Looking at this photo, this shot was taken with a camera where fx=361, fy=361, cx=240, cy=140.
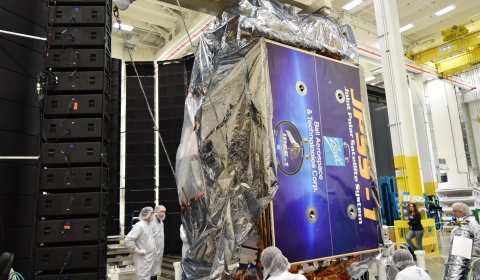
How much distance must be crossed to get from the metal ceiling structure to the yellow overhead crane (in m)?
0.47

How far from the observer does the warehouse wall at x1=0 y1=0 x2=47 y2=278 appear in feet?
12.3

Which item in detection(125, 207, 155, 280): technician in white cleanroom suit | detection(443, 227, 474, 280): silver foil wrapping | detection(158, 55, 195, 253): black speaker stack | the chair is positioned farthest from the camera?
detection(158, 55, 195, 253): black speaker stack

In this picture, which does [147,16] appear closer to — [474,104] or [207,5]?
[207,5]

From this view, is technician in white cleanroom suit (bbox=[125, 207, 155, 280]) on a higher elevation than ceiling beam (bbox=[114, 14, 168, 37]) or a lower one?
lower

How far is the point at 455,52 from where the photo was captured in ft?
45.2

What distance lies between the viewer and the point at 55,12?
3758 mm

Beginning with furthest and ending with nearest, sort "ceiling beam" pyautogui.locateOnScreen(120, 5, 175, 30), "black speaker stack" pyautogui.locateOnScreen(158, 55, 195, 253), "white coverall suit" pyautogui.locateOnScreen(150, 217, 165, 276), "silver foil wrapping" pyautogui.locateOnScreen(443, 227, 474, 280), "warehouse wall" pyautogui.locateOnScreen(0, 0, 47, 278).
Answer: "ceiling beam" pyautogui.locateOnScreen(120, 5, 175, 30)
"black speaker stack" pyautogui.locateOnScreen(158, 55, 195, 253)
"white coverall suit" pyautogui.locateOnScreen(150, 217, 165, 276)
"warehouse wall" pyautogui.locateOnScreen(0, 0, 47, 278)
"silver foil wrapping" pyautogui.locateOnScreen(443, 227, 474, 280)

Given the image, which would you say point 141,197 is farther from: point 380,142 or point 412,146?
point 380,142

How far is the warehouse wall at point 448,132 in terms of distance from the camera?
15.1 m

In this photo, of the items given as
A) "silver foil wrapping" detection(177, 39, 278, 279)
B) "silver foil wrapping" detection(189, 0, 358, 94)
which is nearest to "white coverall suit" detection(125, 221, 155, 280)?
"silver foil wrapping" detection(177, 39, 278, 279)

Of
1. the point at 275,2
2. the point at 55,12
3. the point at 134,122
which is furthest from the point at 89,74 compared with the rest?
the point at 134,122

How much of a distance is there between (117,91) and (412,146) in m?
6.71

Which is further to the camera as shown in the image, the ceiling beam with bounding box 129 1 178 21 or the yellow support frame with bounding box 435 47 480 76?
the yellow support frame with bounding box 435 47 480 76

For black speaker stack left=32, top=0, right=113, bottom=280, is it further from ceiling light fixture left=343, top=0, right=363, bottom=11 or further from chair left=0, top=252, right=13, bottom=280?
ceiling light fixture left=343, top=0, right=363, bottom=11
